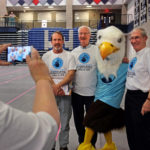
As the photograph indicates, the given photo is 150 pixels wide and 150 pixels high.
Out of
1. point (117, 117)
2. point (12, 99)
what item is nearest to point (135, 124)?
point (117, 117)

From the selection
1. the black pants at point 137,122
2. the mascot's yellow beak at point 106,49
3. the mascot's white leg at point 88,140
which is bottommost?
the mascot's white leg at point 88,140

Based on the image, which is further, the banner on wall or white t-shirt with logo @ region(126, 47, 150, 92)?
the banner on wall

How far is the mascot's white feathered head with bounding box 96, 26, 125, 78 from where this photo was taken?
2.18 meters

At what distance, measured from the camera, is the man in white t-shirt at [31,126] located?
54cm

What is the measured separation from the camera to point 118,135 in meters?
3.36

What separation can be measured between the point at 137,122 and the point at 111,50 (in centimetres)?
79

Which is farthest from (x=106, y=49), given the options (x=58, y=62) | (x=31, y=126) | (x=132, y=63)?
(x=31, y=126)

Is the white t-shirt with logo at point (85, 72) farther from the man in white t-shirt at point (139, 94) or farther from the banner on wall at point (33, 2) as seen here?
the banner on wall at point (33, 2)

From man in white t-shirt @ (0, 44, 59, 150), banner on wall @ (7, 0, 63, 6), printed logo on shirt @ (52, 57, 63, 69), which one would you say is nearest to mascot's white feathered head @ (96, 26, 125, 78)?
printed logo on shirt @ (52, 57, 63, 69)

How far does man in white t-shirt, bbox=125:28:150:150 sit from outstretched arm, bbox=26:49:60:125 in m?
1.44

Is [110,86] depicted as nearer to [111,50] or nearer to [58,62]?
[111,50]

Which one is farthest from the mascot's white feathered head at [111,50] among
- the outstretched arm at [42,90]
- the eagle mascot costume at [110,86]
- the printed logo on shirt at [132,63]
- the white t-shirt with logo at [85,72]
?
the outstretched arm at [42,90]

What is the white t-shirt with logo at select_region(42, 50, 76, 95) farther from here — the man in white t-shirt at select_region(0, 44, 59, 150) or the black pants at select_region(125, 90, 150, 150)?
the man in white t-shirt at select_region(0, 44, 59, 150)

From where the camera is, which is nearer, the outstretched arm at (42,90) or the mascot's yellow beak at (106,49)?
the outstretched arm at (42,90)
